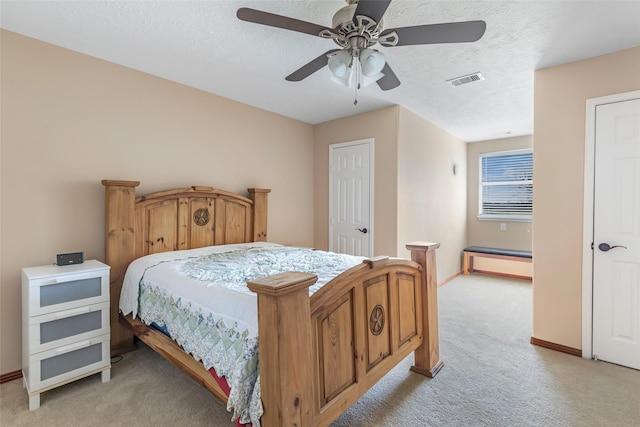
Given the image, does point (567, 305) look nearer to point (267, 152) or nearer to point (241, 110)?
point (267, 152)

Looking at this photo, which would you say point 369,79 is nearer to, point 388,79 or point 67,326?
point 388,79

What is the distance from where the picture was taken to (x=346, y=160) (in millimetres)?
4184

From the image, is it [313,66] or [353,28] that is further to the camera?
[313,66]

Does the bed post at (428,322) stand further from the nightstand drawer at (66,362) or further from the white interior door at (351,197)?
the nightstand drawer at (66,362)

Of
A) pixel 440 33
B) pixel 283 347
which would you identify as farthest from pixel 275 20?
pixel 283 347

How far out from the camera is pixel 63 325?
2.00m

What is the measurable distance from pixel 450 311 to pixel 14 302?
4146 millimetres

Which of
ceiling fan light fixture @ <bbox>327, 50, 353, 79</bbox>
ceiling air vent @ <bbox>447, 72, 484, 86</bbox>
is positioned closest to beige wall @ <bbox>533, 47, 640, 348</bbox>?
ceiling air vent @ <bbox>447, 72, 484, 86</bbox>

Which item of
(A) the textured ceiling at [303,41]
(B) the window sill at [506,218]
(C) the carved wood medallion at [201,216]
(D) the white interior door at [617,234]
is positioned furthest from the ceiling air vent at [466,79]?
(B) the window sill at [506,218]

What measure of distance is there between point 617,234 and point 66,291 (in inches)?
164

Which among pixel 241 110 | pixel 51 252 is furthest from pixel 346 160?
pixel 51 252

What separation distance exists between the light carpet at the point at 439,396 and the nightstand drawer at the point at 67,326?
0.39 meters

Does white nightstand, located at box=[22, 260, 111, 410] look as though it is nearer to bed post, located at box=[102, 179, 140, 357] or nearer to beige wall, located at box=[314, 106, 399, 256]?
bed post, located at box=[102, 179, 140, 357]

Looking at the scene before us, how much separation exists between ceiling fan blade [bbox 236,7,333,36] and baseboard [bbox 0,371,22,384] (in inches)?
116
